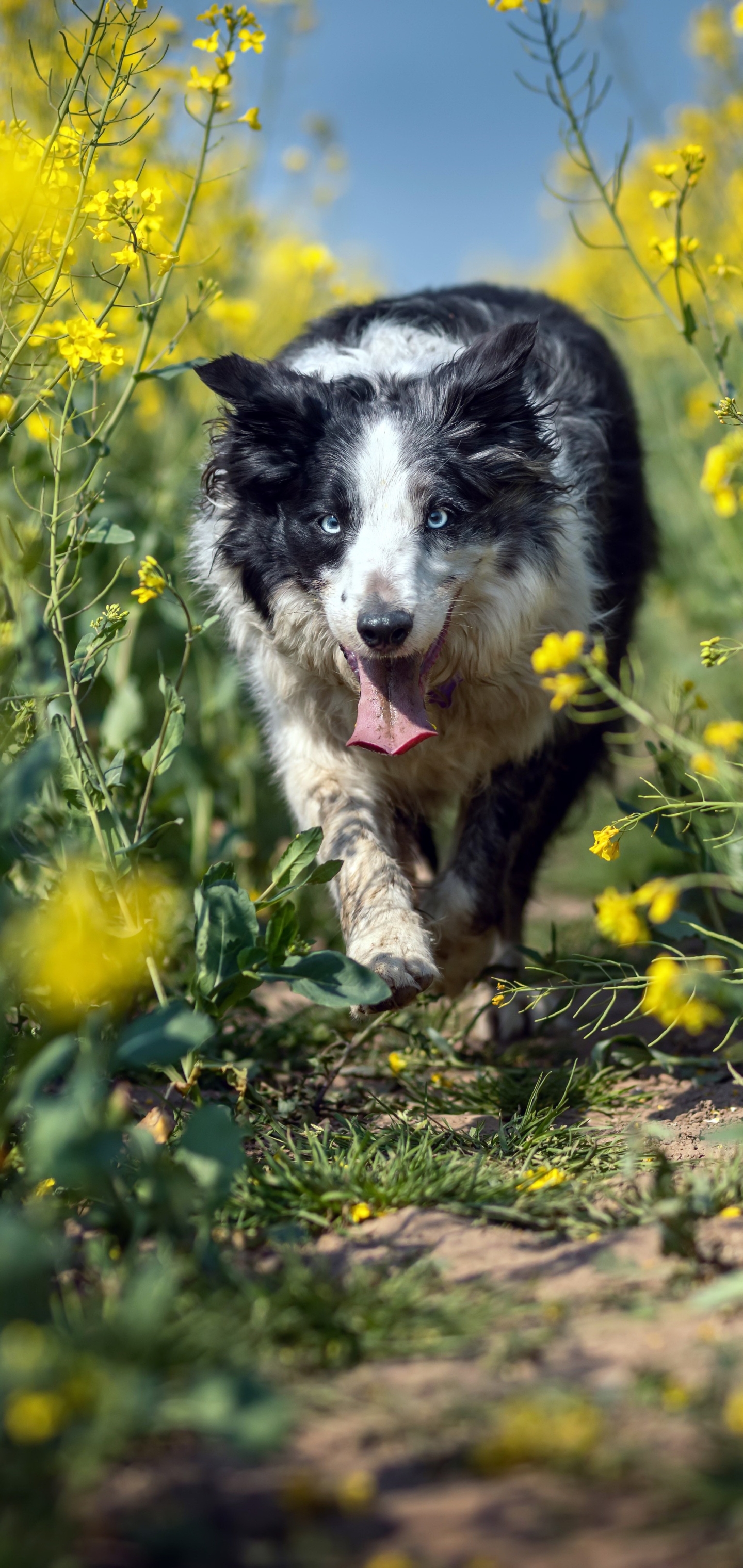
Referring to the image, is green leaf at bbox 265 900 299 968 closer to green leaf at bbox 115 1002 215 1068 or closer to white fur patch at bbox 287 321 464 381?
green leaf at bbox 115 1002 215 1068

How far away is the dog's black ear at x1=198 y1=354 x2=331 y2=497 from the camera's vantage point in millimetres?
3049

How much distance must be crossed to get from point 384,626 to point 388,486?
1.50ft

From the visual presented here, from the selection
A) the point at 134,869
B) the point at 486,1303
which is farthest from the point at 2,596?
the point at 486,1303

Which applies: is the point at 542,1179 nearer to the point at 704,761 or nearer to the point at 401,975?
the point at 401,975

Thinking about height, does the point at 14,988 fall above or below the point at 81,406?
below

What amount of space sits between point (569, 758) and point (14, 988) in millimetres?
2053

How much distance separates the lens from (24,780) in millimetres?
1758

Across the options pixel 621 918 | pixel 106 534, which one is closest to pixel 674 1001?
pixel 621 918

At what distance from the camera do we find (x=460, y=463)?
9.96ft

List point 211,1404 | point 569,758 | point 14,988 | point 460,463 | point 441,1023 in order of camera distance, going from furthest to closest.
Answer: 1. point 569,758
2. point 441,1023
3. point 460,463
4. point 14,988
5. point 211,1404

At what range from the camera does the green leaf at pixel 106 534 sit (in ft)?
9.10

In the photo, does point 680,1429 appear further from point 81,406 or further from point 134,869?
point 81,406

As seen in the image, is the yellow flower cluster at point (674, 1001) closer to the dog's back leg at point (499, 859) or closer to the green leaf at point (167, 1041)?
the green leaf at point (167, 1041)

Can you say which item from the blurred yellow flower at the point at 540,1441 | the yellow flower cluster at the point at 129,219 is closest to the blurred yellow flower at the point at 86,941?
the blurred yellow flower at the point at 540,1441
